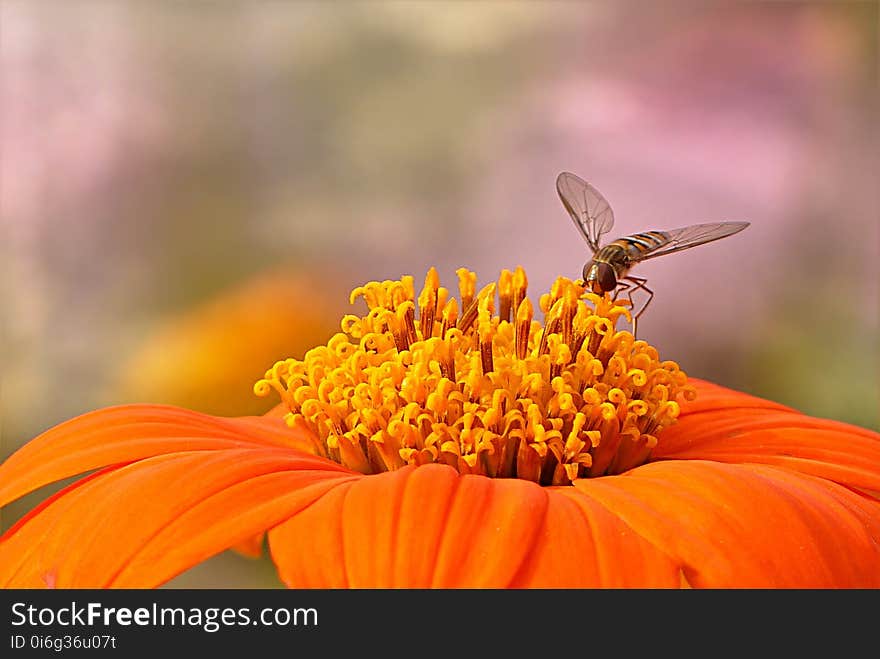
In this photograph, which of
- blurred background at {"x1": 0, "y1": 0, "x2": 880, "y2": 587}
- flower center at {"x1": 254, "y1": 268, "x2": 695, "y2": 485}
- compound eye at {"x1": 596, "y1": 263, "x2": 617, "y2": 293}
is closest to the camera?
flower center at {"x1": 254, "y1": 268, "x2": 695, "y2": 485}

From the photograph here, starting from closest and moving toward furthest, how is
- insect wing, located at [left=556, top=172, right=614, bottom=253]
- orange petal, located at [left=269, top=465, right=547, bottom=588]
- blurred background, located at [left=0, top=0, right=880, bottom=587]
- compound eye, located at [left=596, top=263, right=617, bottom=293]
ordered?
orange petal, located at [left=269, top=465, right=547, bottom=588] < compound eye, located at [left=596, top=263, right=617, bottom=293] < insect wing, located at [left=556, top=172, right=614, bottom=253] < blurred background, located at [left=0, top=0, right=880, bottom=587]

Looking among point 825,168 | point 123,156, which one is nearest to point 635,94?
point 825,168

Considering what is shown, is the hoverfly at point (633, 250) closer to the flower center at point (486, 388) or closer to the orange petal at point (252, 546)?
the flower center at point (486, 388)

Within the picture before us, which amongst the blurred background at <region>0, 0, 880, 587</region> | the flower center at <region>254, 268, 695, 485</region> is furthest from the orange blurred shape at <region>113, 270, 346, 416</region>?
the flower center at <region>254, 268, 695, 485</region>

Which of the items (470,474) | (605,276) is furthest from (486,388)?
(605,276)

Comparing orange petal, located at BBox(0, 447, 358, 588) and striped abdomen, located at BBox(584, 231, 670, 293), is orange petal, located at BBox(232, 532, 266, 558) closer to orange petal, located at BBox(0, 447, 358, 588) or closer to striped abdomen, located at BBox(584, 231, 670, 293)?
orange petal, located at BBox(0, 447, 358, 588)
